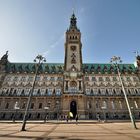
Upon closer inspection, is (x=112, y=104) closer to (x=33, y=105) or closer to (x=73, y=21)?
(x=33, y=105)

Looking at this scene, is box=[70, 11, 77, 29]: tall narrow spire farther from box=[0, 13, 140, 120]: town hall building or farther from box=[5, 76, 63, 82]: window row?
box=[5, 76, 63, 82]: window row

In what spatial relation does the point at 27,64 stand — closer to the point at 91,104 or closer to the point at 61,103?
the point at 61,103

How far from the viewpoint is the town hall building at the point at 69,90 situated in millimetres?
54375

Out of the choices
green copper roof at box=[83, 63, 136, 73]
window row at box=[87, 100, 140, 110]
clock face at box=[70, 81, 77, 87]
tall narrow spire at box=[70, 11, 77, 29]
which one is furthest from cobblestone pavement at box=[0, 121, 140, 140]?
tall narrow spire at box=[70, 11, 77, 29]

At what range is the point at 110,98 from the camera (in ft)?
189

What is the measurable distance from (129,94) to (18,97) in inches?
1964

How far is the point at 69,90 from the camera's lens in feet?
185

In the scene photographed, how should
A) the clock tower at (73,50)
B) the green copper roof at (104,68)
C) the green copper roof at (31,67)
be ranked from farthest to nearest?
the green copper roof at (104,68), the green copper roof at (31,67), the clock tower at (73,50)

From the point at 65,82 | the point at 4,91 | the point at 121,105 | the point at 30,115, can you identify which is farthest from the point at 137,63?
the point at 4,91

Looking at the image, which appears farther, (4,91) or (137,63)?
(137,63)

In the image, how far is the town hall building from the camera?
5438cm

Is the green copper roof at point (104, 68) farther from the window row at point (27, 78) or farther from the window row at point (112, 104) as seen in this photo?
the window row at point (112, 104)


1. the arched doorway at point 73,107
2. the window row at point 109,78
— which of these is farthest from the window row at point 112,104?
the window row at point 109,78

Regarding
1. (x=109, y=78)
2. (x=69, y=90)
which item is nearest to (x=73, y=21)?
(x=109, y=78)
